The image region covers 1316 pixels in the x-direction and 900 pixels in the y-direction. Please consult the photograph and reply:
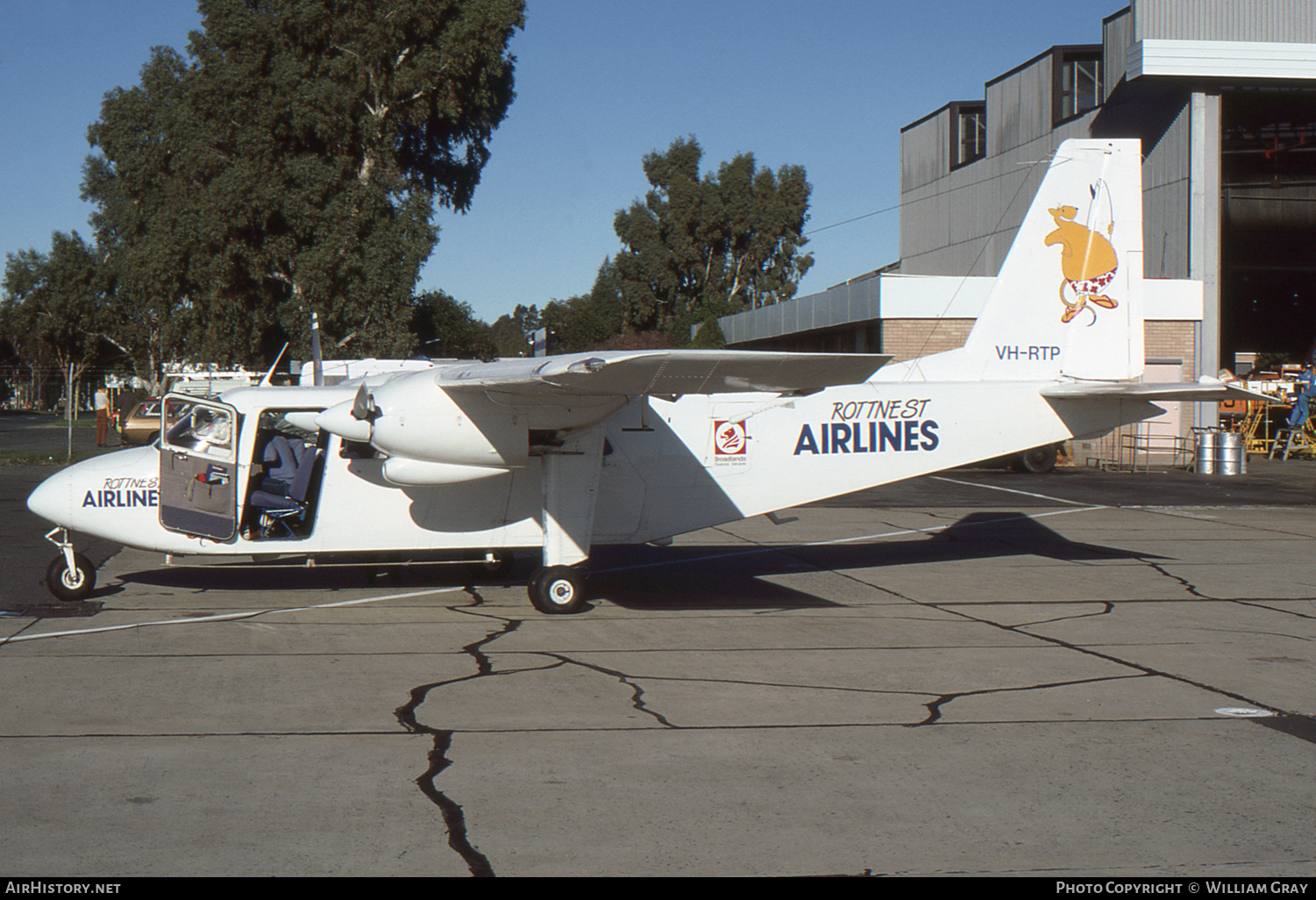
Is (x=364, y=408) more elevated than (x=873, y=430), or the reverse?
(x=364, y=408)

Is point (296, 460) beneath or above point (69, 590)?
above

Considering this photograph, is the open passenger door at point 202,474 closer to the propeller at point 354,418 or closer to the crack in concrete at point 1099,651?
the propeller at point 354,418

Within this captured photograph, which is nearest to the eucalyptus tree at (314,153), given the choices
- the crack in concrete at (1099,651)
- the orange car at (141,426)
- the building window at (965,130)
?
the orange car at (141,426)

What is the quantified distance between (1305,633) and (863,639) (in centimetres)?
378

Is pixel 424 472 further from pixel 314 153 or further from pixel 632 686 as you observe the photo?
pixel 314 153

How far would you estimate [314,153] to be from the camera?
35781mm

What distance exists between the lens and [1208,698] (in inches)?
291

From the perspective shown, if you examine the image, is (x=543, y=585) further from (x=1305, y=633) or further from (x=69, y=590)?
(x=1305, y=633)

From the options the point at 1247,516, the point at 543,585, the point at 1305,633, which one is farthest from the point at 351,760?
the point at 1247,516

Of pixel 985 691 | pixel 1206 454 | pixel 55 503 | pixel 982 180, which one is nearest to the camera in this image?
pixel 985 691

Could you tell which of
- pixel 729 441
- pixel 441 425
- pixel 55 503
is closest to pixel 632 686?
pixel 441 425

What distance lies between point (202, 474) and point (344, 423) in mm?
1655

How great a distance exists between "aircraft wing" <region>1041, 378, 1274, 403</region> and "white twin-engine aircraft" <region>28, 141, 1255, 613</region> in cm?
3

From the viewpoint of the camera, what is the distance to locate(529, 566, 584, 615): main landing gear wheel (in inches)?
407
